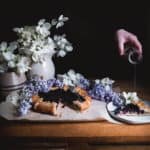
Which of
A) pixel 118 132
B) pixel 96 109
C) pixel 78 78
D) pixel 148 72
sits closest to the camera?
pixel 118 132

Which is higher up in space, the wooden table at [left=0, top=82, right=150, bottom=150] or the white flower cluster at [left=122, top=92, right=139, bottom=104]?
the white flower cluster at [left=122, top=92, right=139, bottom=104]

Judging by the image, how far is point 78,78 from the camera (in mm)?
1480

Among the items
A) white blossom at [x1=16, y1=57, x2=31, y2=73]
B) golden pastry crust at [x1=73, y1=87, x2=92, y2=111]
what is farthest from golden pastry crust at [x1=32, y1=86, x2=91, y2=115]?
white blossom at [x1=16, y1=57, x2=31, y2=73]

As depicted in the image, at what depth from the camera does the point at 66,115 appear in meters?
1.28

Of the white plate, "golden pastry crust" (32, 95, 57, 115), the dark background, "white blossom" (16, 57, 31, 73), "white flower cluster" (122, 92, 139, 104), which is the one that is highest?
the dark background

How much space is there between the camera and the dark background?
5.81 ft

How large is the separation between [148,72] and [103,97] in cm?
41

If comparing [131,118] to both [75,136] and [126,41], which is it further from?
[126,41]

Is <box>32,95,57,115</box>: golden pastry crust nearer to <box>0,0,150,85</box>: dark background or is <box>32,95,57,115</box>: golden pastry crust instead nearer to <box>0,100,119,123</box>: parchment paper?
<box>0,100,119,123</box>: parchment paper

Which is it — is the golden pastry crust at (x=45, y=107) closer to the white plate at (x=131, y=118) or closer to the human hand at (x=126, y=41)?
the white plate at (x=131, y=118)

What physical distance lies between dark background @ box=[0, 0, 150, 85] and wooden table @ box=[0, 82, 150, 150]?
0.54 metres

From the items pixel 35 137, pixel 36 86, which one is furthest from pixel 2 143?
pixel 36 86

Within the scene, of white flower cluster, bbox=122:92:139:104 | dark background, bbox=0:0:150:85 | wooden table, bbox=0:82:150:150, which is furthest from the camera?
dark background, bbox=0:0:150:85

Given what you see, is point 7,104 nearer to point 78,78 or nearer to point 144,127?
point 78,78
